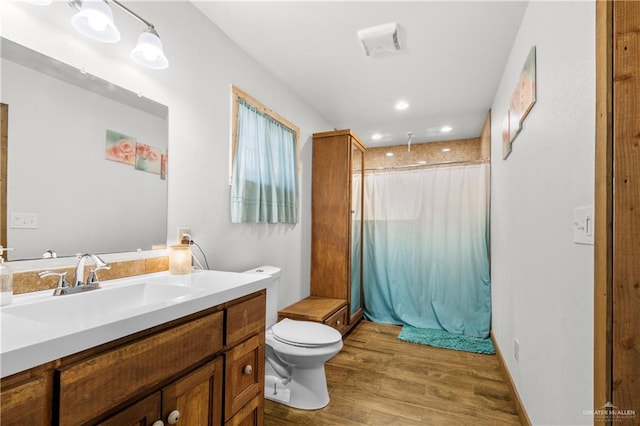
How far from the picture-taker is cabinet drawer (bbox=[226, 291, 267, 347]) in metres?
1.17

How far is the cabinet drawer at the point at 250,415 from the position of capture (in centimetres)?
120

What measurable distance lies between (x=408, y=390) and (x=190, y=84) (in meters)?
2.38

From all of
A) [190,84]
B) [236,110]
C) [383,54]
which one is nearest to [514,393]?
[383,54]

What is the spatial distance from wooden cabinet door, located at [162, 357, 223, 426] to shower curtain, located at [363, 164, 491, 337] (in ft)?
8.80

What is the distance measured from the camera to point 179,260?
4.77ft

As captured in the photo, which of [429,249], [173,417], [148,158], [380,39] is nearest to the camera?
[173,417]

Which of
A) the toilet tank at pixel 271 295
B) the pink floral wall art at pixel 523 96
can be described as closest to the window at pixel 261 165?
the toilet tank at pixel 271 295

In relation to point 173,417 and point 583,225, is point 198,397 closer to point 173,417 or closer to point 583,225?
point 173,417

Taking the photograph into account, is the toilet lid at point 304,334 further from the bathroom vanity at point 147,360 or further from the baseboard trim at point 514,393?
the baseboard trim at point 514,393

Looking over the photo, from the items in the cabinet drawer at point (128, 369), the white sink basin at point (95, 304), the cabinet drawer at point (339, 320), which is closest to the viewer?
the cabinet drawer at point (128, 369)

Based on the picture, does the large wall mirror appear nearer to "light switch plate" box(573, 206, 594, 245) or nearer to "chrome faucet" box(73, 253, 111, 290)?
"chrome faucet" box(73, 253, 111, 290)

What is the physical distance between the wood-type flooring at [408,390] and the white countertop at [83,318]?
1036mm

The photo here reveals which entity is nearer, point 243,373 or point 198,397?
point 198,397

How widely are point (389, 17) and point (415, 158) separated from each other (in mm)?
2829
